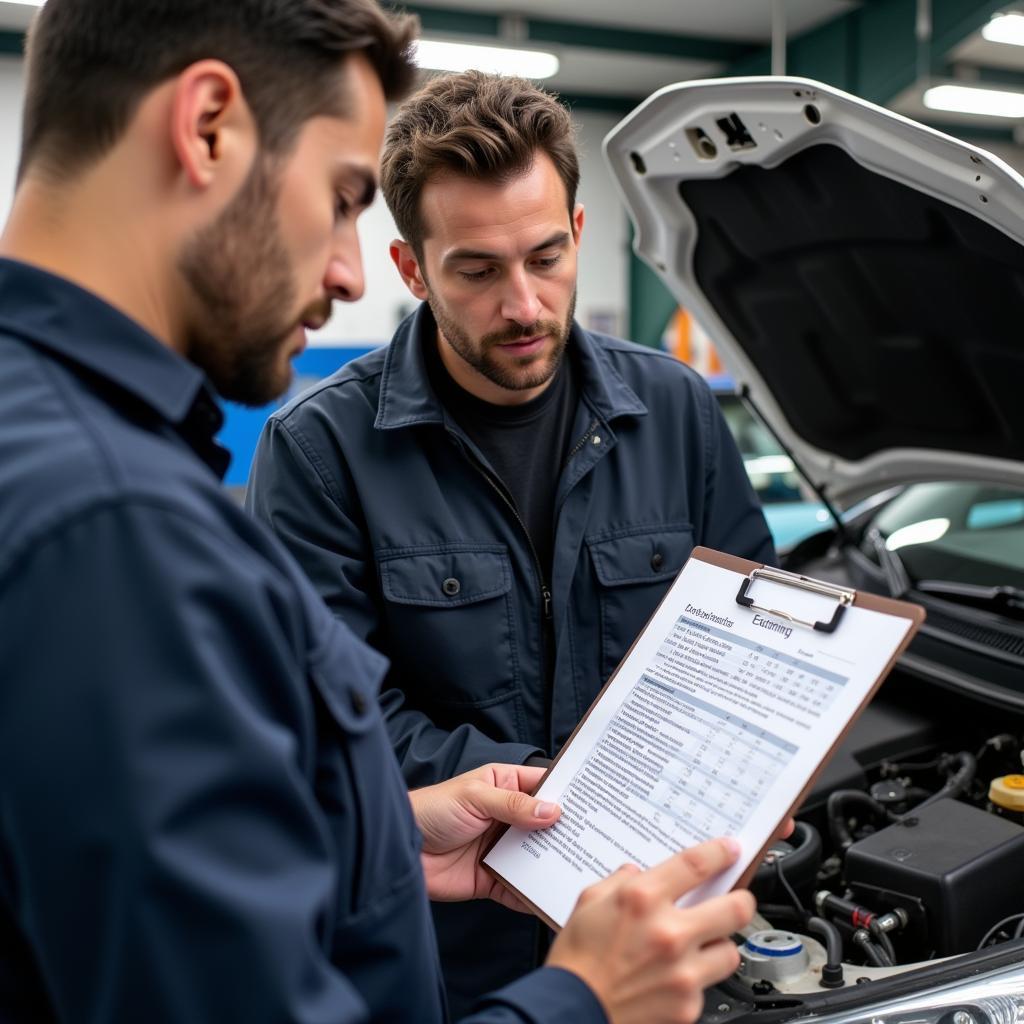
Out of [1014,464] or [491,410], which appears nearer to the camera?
[491,410]

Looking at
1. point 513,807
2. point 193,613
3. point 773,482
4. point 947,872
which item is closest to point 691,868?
point 513,807

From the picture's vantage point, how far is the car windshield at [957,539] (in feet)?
7.15

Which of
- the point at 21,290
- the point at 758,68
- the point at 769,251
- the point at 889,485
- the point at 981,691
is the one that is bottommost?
the point at 981,691

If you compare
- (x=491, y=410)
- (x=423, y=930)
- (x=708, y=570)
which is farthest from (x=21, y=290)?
(x=491, y=410)

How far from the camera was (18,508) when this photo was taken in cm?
66

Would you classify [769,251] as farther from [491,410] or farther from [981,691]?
[981,691]

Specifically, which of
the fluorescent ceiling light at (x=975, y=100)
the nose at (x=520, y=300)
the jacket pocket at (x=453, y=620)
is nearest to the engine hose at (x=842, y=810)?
the jacket pocket at (x=453, y=620)

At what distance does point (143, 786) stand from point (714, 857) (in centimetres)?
55

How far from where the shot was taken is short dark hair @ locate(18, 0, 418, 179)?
30.1 inches

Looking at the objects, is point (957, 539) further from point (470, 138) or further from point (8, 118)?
point (8, 118)

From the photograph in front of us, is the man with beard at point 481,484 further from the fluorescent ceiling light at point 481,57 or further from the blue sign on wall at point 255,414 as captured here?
the fluorescent ceiling light at point 481,57

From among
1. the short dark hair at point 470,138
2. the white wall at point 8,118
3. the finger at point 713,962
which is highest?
the white wall at point 8,118

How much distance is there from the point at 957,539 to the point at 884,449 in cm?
31

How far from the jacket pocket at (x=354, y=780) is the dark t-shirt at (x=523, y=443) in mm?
840
